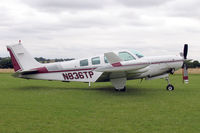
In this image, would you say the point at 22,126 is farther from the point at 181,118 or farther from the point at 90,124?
the point at 181,118

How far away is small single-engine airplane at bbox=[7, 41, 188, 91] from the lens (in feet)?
37.1

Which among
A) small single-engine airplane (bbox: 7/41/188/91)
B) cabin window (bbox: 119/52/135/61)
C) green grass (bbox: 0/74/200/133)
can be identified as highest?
cabin window (bbox: 119/52/135/61)

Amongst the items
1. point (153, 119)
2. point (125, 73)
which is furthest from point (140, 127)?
point (125, 73)

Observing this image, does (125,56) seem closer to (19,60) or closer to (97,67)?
(97,67)

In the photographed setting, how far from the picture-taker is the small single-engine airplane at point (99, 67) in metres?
11.3

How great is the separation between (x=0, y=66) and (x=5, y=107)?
179 ft

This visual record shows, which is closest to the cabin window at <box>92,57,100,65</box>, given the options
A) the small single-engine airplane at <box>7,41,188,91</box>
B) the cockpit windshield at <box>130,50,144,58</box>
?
the small single-engine airplane at <box>7,41,188,91</box>

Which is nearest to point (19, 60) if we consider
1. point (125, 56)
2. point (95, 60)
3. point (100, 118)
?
point (95, 60)

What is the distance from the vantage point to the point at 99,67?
11.1 m

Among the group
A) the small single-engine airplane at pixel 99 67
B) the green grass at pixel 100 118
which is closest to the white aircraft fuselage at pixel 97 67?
the small single-engine airplane at pixel 99 67

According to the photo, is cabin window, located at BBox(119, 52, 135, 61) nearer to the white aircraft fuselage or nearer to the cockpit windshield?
the white aircraft fuselage

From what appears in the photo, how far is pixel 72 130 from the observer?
16.2 ft

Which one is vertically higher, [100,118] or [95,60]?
[95,60]

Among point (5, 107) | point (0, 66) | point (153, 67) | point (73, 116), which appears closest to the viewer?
point (73, 116)
